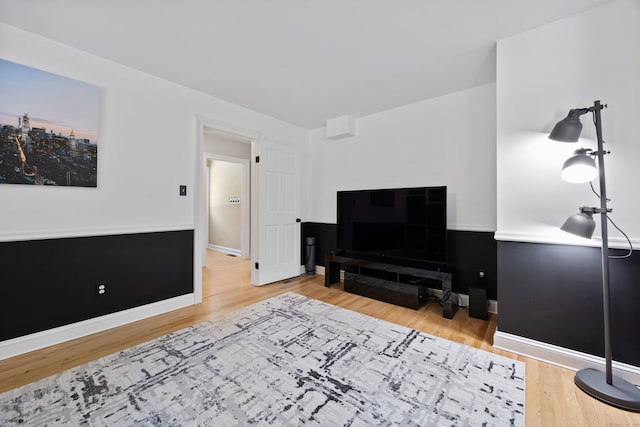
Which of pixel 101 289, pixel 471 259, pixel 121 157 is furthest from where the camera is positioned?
pixel 471 259

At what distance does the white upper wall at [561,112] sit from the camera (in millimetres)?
1702

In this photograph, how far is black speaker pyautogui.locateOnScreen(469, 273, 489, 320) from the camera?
2629mm

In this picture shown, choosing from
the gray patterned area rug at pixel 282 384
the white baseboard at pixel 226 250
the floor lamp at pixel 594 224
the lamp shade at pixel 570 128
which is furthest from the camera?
the white baseboard at pixel 226 250

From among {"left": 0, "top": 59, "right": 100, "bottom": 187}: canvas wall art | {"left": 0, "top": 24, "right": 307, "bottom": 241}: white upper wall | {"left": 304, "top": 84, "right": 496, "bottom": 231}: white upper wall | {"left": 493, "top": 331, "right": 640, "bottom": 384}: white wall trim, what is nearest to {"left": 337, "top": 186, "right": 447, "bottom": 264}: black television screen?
{"left": 304, "top": 84, "right": 496, "bottom": 231}: white upper wall

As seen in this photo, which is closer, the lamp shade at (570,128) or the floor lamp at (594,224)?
the floor lamp at (594,224)

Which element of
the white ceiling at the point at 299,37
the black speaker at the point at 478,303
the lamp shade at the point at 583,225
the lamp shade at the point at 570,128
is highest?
the white ceiling at the point at 299,37

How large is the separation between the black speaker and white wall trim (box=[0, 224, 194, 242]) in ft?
10.7

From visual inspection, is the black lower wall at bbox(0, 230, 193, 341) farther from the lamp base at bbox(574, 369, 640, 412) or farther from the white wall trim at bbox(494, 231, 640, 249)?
the lamp base at bbox(574, 369, 640, 412)

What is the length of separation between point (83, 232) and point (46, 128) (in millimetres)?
907

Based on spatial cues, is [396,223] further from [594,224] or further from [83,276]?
[83,276]

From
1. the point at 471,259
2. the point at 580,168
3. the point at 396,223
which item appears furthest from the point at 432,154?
the point at 580,168

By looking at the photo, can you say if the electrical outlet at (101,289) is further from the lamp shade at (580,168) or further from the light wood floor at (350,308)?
the lamp shade at (580,168)

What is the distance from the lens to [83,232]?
7.56 ft

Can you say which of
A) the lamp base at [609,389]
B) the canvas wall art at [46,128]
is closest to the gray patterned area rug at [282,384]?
the lamp base at [609,389]
